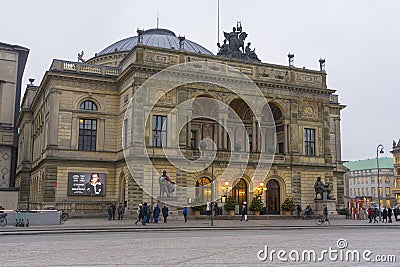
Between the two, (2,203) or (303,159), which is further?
(303,159)

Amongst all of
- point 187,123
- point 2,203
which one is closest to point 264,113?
point 187,123

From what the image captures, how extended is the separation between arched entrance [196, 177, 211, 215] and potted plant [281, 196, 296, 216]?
7731mm

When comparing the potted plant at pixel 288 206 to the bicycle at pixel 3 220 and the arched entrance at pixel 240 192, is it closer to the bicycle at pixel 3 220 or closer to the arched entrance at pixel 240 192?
the arched entrance at pixel 240 192

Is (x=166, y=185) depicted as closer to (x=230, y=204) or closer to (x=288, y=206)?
(x=230, y=204)

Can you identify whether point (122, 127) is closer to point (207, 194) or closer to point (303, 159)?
point (207, 194)

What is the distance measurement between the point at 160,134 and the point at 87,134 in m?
7.95

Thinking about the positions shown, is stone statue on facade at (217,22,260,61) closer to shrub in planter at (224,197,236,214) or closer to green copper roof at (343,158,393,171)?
shrub in planter at (224,197,236,214)

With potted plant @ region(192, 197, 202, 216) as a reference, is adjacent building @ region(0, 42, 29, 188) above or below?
above

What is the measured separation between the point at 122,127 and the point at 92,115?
350cm

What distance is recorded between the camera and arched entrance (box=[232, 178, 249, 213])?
1906 inches

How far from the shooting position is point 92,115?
47594mm

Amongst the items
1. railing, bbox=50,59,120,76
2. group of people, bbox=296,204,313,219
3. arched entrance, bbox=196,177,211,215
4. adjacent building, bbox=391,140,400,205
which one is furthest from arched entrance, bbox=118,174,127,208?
adjacent building, bbox=391,140,400,205

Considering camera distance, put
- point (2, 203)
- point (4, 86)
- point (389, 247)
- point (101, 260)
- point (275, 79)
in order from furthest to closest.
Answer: point (4, 86), point (275, 79), point (2, 203), point (389, 247), point (101, 260)

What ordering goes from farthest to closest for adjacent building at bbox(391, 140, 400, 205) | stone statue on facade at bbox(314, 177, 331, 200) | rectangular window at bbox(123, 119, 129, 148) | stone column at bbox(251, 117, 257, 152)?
adjacent building at bbox(391, 140, 400, 205), stone column at bbox(251, 117, 257, 152), stone statue on facade at bbox(314, 177, 331, 200), rectangular window at bbox(123, 119, 129, 148)
